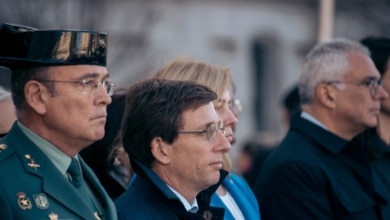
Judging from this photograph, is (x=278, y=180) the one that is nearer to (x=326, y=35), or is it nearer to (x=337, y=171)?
(x=337, y=171)

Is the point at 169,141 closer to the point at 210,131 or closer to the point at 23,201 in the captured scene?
the point at 210,131

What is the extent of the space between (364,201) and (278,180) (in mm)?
514

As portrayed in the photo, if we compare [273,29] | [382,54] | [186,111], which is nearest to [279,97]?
[273,29]

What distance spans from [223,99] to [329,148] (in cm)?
87

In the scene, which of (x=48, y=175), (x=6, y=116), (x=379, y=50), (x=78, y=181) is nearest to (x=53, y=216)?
(x=48, y=175)

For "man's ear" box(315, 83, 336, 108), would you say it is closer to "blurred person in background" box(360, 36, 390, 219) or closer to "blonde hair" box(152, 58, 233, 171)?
"blurred person in background" box(360, 36, 390, 219)

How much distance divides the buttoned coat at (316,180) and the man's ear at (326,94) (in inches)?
7.1

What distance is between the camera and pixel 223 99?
6758mm

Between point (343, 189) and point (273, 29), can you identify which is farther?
point (273, 29)

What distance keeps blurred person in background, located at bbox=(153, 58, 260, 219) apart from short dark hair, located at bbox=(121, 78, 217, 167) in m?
0.66

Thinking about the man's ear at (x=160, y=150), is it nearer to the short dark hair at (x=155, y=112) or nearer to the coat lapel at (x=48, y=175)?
the short dark hair at (x=155, y=112)

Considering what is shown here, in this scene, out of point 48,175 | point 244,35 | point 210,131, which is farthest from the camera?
point 244,35

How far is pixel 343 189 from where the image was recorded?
7.14 metres

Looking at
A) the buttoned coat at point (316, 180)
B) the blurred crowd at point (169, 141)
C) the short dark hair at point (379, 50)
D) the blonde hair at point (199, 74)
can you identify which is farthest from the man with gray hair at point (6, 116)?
the short dark hair at point (379, 50)
